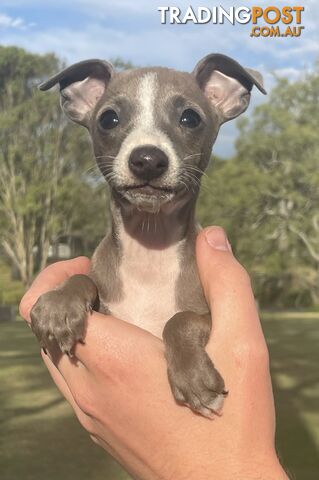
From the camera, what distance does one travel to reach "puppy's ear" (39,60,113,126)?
3.32m

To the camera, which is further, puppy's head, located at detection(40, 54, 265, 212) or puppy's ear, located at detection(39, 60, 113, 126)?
puppy's ear, located at detection(39, 60, 113, 126)

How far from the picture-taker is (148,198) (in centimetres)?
269

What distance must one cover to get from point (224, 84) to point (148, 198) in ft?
3.41

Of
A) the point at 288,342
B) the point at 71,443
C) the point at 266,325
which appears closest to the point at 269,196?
the point at 266,325

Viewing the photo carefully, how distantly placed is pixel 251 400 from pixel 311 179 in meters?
26.6

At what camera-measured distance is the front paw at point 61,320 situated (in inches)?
102

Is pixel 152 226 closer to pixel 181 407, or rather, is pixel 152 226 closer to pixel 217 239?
pixel 217 239

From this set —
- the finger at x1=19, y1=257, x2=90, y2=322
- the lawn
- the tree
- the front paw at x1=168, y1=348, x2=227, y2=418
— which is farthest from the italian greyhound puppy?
the tree

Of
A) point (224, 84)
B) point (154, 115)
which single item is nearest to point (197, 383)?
point (154, 115)

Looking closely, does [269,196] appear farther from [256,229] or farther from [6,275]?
[6,275]

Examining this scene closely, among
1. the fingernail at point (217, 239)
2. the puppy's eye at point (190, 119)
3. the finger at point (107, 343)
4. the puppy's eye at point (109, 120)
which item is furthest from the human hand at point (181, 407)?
the puppy's eye at point (109, 120)

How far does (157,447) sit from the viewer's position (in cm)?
239

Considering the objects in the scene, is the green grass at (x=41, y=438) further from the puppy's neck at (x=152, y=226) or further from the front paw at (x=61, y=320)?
the front paw at (x=61, y=320)

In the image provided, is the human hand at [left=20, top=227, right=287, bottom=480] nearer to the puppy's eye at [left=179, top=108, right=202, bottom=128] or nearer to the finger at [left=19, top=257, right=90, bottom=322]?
the finger at [left=19, top=257, right=90, bottom=322]
